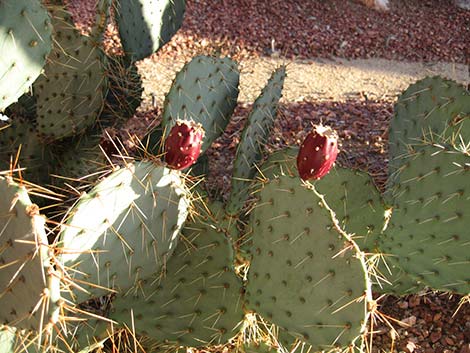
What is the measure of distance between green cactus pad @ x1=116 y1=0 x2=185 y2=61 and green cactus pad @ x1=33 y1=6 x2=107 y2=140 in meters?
0.27

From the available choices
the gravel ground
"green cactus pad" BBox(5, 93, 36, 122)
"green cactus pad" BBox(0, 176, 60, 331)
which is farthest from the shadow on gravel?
"green cactus pad" BBox(0, 176, 60, 331)

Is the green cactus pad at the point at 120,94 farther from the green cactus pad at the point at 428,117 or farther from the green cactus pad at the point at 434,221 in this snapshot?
the green cactus pad at the point at 434,221

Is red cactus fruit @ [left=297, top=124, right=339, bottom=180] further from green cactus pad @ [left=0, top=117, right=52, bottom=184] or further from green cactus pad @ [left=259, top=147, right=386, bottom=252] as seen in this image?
green cactus pad @ [left=0, top=117, right=52, bottom=184]

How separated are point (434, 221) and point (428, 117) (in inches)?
20.0

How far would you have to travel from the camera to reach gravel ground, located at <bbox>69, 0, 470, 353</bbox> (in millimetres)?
3109

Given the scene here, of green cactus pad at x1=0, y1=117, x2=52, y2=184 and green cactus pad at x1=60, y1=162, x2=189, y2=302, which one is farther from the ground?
green cactus pad at x1=60, y1=162, x2=189, y2=302

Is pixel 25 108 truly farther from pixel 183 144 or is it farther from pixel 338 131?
pixel 338 131

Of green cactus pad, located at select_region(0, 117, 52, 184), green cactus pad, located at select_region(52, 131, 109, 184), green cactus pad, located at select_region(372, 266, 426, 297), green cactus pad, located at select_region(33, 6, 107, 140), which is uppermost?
green cactus pad, located at select_region(33, 6, 107, 140)

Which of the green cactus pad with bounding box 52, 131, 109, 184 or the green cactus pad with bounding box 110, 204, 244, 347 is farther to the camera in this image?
the green cactus pad with bounding box 52, 131, 109, 184

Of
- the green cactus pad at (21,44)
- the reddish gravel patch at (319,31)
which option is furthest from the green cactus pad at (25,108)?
the reddish gravel patch at (319,31)

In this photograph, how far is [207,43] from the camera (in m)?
4.60

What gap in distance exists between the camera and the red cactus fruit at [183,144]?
1.44m

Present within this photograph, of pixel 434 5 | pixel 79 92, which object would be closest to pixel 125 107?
pixel 79 92

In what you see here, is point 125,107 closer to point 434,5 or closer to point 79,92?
point 79,92
